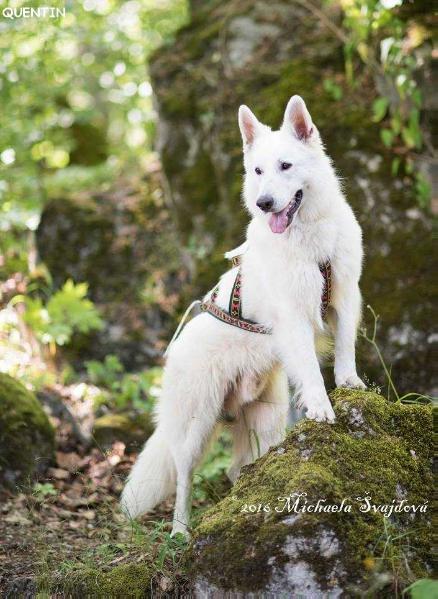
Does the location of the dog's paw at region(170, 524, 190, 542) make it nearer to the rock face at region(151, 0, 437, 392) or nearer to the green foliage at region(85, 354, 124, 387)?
the rock face at region(151, 0, 437, 392)

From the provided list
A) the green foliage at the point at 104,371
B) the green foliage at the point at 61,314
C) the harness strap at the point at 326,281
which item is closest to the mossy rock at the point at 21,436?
the green foliage at the point at 61,314

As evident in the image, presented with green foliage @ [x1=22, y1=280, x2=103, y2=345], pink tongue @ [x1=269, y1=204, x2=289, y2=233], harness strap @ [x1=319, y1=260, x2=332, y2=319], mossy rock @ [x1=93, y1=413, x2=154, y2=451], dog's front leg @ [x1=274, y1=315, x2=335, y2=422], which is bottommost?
mossy rock @ [x1=93, y1=413, x2=154, y2=451]

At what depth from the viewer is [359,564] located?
287cm

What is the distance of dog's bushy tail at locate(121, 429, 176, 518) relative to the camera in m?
4.41

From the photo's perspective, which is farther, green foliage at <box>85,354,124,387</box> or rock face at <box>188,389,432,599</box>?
green foliage at <box>85,354,124,387</box>

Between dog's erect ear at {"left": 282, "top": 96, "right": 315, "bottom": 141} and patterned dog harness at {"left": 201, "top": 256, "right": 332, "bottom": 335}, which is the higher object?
dog's erect ear at {"left": 282, "top": 96, "right": 315, "bottom": 141}

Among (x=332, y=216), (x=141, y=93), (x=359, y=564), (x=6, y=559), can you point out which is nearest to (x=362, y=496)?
(x=359, y=564)

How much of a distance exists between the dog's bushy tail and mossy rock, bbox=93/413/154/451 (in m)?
1.22

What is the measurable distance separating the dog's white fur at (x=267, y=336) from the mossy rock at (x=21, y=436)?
1000 mm

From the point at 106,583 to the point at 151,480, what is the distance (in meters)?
1.06

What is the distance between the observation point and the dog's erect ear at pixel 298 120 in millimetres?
3729

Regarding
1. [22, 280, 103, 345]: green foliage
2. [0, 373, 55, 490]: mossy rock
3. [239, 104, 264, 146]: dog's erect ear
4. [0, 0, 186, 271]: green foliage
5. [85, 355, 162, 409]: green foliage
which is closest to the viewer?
[239, 104, 264, 146]: dog's erect ear

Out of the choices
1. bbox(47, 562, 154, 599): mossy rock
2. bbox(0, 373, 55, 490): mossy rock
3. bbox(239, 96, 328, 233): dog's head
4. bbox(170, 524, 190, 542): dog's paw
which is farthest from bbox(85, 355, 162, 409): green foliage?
bbox(239, 96, 328, 233): dog's head

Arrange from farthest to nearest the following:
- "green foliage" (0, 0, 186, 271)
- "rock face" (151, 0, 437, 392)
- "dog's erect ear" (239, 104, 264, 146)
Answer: "green foliage" (0, 0, 186, 271), "rock face" (151, 0, 437, 392), "dog's erect ear" (239, 104, 264, 146)
